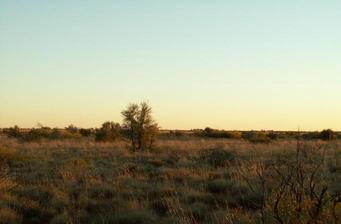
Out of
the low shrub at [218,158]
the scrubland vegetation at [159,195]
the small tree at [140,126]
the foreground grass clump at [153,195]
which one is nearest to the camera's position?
the scrubland vegetation at [159,195]

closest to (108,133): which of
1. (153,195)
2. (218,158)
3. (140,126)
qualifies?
(140,126)

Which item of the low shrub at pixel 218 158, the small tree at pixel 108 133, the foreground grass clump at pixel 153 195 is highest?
the small tree at pixel 108 133

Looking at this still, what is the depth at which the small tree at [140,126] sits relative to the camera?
29.5 metres

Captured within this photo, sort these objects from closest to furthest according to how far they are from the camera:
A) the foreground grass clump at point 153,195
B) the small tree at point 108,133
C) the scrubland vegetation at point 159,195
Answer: the scrubland vegetation at point 159,195
the foreground grass clump at point 153,195
the small tree at point 108,133

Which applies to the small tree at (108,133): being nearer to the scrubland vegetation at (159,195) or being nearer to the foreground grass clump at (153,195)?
the scrubland vegetation at (159,195)

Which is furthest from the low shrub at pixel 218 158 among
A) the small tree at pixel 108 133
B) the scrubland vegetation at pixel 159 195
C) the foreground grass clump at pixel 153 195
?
the small tree at pixel 108 133

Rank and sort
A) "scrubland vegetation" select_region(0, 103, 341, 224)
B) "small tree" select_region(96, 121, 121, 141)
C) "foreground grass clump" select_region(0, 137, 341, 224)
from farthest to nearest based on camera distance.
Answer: "small tree" select_region(96, 121, 121, 141) < "foreground grass clump" select_region(0, 137, 341, 224) < "scrubland vegetation" select_region(0, 103, 341, 224)

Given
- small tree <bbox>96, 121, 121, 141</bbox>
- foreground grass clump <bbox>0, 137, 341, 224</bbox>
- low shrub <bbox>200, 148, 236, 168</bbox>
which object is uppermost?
small tree <bbox>96, 121, 121, 141</bbox>

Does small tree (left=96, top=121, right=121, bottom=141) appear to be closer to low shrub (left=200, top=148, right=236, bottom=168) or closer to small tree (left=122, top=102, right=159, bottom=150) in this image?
small tree (left=122, top=102, right=159, bottom=150)

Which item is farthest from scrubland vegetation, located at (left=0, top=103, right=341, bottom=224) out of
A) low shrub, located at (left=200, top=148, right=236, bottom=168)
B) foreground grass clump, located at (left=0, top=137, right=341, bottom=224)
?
low shrub, located at (left=200, top=148, right=236, bottom=168)

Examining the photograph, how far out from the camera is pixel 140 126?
29.7 meters

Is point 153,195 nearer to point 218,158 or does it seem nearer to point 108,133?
point 218,158

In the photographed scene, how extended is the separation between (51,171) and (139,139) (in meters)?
13.7

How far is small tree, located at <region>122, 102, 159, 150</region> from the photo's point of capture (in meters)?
29.5
